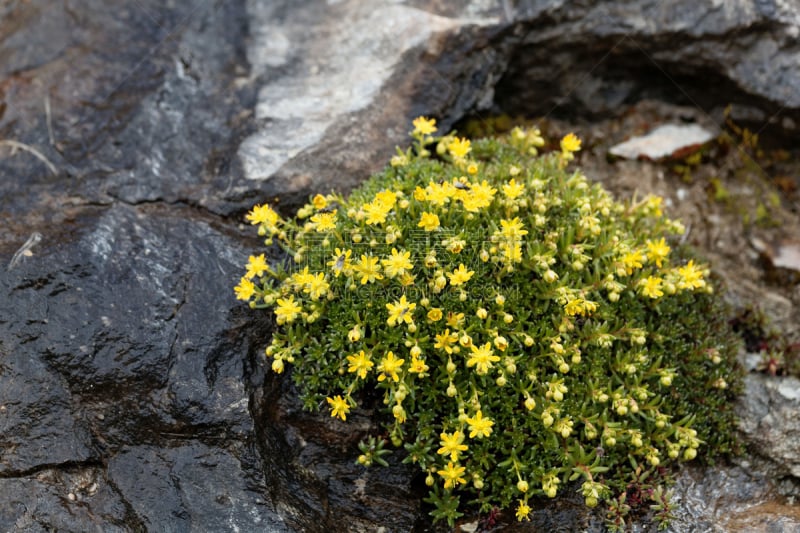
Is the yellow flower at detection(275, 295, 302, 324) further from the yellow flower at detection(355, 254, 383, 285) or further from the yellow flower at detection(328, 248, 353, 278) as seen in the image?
the yellow flower at detection(355, 254, 383, 285)

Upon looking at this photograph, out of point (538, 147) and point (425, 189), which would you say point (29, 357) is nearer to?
point (425, 189)

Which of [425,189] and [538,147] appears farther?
[538,147]

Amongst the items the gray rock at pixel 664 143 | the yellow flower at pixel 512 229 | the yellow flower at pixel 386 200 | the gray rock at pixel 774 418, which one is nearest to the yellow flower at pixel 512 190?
the yellow flower at pixel 512 229

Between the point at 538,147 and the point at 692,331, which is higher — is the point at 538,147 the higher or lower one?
the higher one

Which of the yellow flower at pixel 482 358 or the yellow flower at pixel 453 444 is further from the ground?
the yellow flower at pixel 482 358

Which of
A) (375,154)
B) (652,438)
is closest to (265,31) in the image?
(375,154)

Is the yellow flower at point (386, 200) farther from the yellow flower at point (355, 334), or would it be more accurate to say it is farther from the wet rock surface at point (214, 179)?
the wet rock surface at point (214, 179)

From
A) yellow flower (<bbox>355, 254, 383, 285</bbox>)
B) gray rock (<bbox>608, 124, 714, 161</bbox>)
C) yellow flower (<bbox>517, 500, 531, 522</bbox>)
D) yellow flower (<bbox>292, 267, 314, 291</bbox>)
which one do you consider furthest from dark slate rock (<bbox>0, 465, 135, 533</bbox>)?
gray rock (<bbox>608, 124, 714, 161</bbox>)
